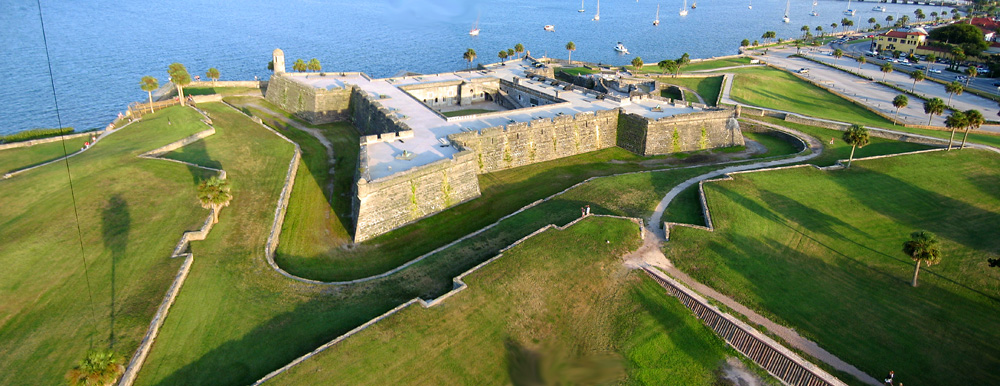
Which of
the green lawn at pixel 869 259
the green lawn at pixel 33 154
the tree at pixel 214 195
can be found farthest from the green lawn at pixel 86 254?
the green lawn at pixel 869 259

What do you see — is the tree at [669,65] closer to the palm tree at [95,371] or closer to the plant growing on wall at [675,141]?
the plant growing on wall at [675,141]

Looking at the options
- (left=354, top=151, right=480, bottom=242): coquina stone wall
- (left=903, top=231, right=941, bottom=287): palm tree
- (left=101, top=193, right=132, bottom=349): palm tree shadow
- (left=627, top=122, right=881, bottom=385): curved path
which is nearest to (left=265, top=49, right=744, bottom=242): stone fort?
(left=354, top=151, right=480, bottom=242): coquina stone wall

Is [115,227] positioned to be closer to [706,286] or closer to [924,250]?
[706,286]

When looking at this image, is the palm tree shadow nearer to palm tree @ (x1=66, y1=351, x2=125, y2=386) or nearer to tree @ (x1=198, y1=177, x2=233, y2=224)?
tree @ (x1=198, y1=177, x2=233, y2=224)

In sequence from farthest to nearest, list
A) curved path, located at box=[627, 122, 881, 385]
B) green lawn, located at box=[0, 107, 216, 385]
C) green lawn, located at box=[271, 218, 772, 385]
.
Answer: green lawn, located at box=[0, 107, 216, 385], curved path, located at box=[627, 122, 881, 385], green lawn, located at box=[271, 218, 772, 385]

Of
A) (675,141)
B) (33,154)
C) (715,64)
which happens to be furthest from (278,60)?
(715,64)

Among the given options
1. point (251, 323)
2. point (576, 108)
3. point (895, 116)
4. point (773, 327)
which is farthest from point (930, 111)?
point (251, 323)
